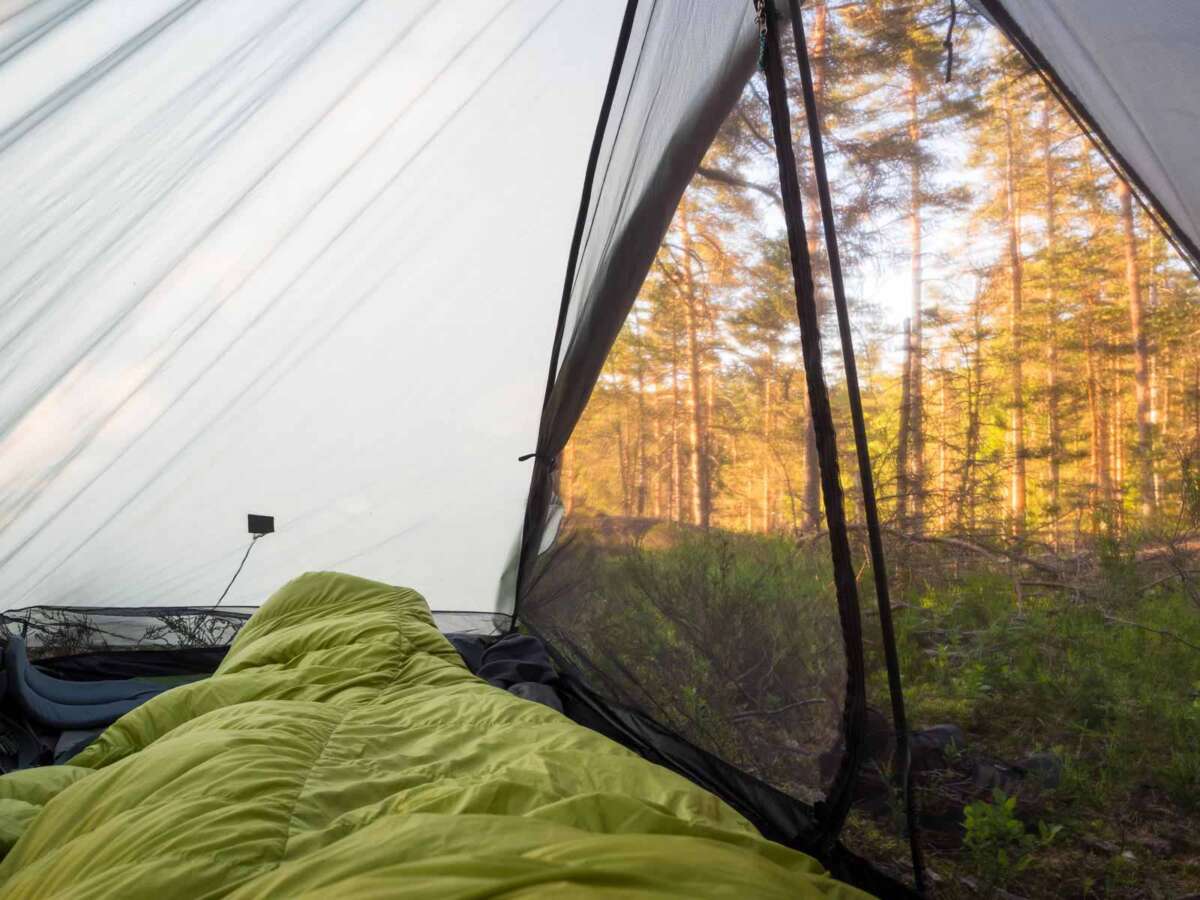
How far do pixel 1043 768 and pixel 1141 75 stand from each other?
1093mm

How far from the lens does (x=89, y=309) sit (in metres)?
2.23

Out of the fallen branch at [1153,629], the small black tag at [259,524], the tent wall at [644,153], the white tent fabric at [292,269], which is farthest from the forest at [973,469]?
the small black tag at [259,524]

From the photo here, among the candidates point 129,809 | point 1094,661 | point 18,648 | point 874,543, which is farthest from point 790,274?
point 18,648

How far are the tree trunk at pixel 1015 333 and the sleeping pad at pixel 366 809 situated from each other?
72cm

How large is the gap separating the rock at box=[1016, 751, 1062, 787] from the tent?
12.5 inches

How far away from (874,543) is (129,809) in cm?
135

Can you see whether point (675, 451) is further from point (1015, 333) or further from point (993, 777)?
point (993, 777)

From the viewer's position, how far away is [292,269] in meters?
2.61

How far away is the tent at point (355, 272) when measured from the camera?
5.37ft

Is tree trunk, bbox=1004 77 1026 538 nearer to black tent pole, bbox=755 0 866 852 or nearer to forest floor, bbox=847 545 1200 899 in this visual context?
forest floor, bbox=847 545 1200 899

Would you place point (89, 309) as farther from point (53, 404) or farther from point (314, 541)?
point (314, 541)

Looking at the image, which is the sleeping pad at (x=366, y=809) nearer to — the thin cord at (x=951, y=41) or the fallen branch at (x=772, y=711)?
the fallen branch at (x=772, y=711)

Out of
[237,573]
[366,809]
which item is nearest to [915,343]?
[366,809]

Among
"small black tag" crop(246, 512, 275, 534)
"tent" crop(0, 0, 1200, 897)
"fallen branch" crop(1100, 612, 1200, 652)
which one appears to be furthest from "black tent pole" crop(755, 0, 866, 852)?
"small black tag" crop(246, 512, 275, 534)
